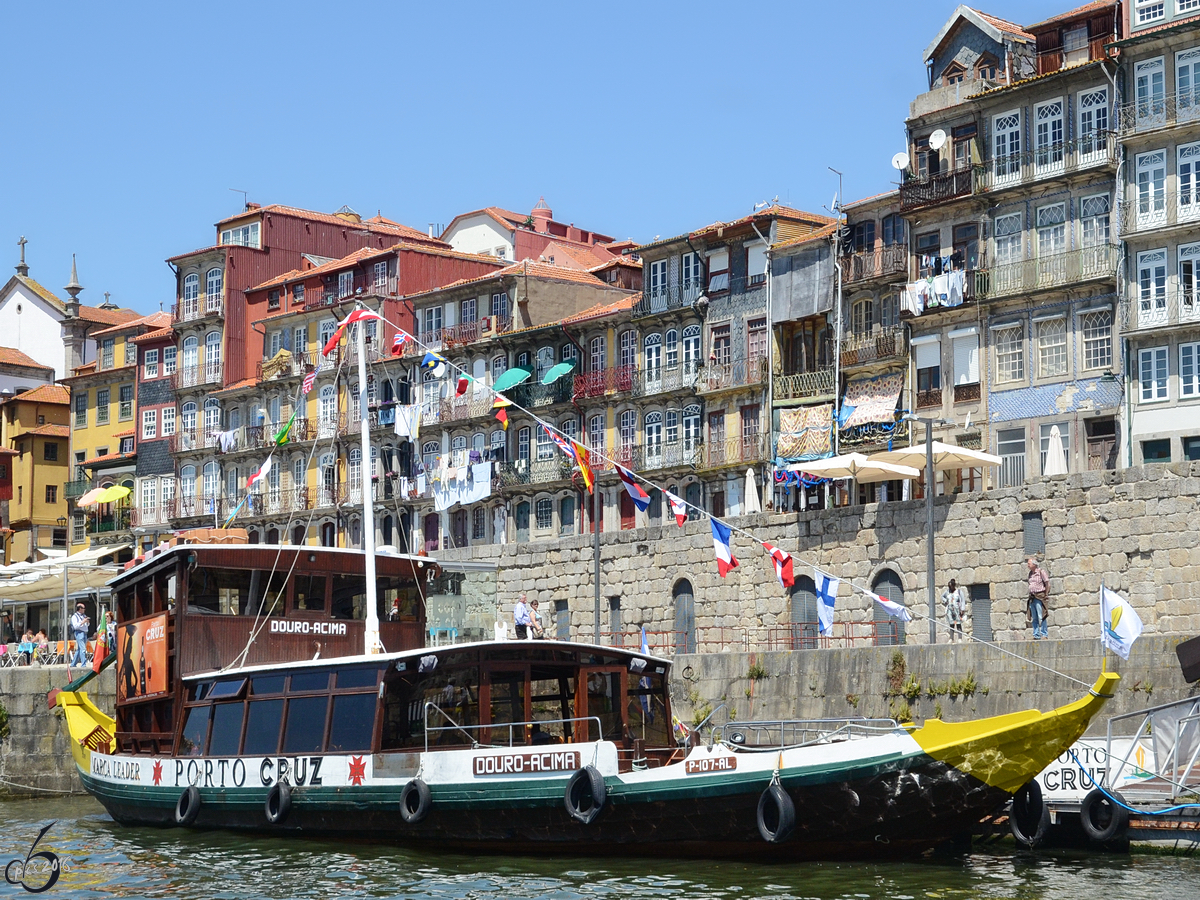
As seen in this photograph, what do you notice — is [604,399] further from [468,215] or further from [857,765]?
[857,765]

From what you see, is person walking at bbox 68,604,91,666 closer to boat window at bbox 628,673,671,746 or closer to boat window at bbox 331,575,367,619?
boat window at bbox 331,575,367,619

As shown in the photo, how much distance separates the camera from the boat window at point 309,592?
2606 cm

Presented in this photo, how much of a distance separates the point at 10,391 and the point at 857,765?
2606 inches

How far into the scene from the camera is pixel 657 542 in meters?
43.4

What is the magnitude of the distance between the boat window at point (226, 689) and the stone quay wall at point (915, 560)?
43.3ft

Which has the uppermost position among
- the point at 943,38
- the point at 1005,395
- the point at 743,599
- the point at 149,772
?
the point at 943,38

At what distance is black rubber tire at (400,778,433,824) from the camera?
861 inches

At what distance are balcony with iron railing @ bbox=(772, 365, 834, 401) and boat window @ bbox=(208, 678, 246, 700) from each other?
24.0 metres

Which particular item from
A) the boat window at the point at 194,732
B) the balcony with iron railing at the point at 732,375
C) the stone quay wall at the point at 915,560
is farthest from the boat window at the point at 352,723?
the balcony with iron railing at the point at 732,375

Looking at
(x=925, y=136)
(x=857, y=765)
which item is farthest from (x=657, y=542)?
(x=857, y=765)

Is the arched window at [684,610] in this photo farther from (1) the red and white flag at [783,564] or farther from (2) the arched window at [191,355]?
(2) the arched window at [191,355]

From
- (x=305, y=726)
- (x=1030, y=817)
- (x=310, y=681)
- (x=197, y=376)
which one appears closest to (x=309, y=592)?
(x=310, y=681)

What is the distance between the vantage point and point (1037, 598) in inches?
1324

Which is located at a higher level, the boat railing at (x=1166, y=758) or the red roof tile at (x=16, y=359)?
the red roof tile at (x=16, y=359)
